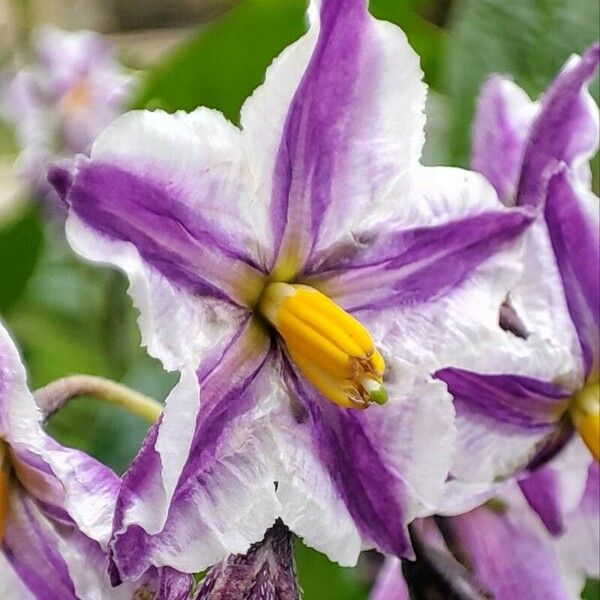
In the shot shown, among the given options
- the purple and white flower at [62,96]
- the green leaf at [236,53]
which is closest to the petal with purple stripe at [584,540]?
the green leaf at [236,53]

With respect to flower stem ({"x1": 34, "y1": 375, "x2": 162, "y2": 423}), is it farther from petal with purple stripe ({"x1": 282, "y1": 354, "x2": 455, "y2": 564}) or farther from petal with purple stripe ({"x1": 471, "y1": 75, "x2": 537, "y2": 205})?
petal with purple stripe ({"x1": 471, "y1": 75, "x2": 537, "y2": 205})

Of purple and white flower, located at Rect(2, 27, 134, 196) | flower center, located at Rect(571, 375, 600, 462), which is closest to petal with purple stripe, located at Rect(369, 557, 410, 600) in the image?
flower center, located at Rect(571, 375, 600, 462)

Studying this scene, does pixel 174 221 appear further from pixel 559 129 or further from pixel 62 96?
pixel 62 96

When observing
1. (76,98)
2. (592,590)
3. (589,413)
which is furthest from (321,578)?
(76,98)

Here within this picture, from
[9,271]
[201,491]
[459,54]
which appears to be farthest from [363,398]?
[9,271]

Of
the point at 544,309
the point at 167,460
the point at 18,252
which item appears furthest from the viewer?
the point at 18,252

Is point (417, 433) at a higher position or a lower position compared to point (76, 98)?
higher
